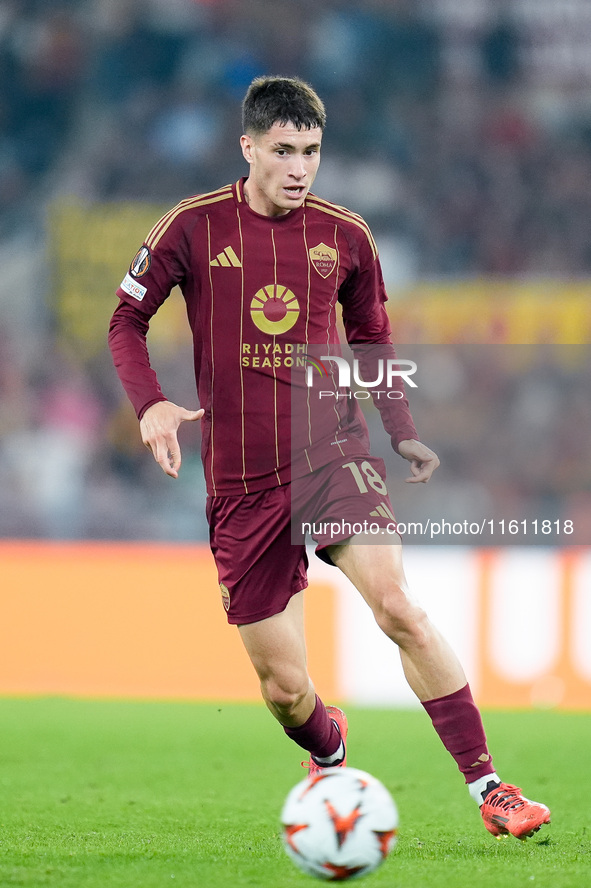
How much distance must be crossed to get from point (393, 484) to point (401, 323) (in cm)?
296

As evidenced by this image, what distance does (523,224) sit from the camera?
1462 centimetres

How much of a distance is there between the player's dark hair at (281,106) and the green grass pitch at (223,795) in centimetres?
234

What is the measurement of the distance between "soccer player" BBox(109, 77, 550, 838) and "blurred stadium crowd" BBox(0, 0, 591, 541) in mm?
7870

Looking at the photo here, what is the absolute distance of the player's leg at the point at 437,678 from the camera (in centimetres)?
374

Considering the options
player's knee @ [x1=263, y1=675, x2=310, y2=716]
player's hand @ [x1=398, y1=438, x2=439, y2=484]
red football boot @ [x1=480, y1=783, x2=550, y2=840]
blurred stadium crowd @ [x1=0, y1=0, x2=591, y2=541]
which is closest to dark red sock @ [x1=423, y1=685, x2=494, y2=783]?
red football boot @ [x1=480, y1=783, x2=550, y2=840]

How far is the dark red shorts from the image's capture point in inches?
156

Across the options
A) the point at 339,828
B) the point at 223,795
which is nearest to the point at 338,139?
the point at 223,795

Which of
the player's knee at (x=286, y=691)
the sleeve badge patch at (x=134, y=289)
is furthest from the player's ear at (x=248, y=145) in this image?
the player's knee at (x=286, y=691)

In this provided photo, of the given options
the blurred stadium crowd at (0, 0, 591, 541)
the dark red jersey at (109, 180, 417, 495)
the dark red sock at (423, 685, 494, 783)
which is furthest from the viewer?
the blurred stadium crowd at (0, 0, 591, 541)

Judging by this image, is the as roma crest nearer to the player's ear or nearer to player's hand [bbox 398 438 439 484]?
the player's ear

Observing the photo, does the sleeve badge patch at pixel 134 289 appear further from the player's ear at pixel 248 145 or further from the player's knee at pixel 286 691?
the player's knee at pixel 286 691

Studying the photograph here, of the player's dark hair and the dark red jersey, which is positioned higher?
the player's dark hair

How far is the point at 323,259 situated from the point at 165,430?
87 cm

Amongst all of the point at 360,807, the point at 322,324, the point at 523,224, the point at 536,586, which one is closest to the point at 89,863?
the point at 360,807
